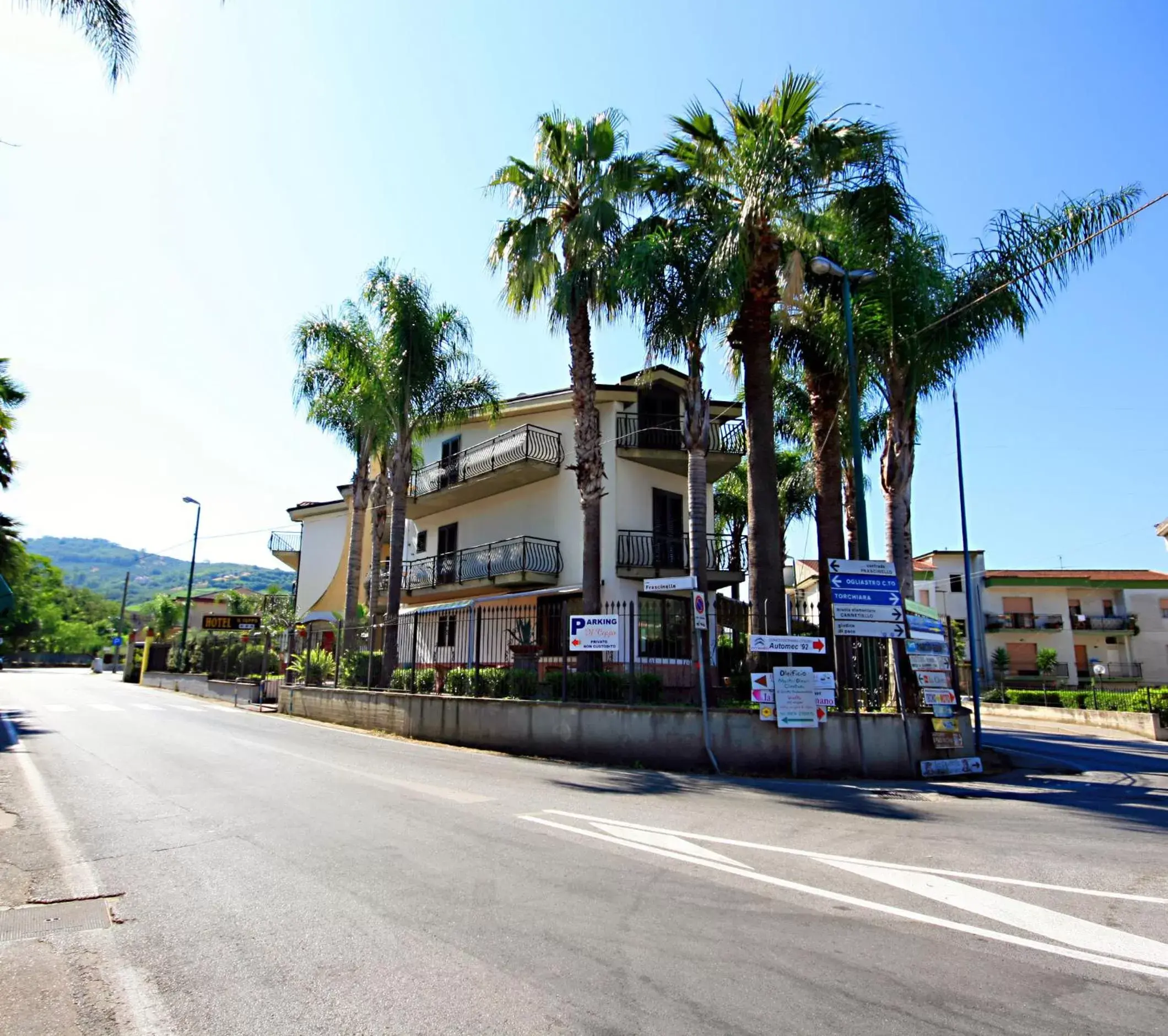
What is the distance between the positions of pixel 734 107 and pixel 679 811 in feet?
43.3

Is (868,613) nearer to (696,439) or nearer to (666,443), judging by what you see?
(696,439)

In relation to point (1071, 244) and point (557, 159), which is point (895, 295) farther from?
point (557, 159)

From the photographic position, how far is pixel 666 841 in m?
6.65

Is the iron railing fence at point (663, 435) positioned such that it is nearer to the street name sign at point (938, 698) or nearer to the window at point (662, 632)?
the window at point (662, 632)

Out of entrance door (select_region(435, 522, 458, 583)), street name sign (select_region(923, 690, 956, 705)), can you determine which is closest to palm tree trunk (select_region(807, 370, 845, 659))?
street name sign (select_region(923, 690, 956, 705))

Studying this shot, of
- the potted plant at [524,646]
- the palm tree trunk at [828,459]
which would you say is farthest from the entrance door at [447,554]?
the palm tree trunk at [828,459]

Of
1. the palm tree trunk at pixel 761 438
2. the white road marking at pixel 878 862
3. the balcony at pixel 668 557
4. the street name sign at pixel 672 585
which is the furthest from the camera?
the balcony at pixel 668 557

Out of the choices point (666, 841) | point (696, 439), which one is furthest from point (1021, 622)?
point (666, 841)

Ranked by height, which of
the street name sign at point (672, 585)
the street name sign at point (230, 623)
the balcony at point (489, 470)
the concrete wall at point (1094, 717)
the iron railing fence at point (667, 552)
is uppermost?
the balcony at point (489, 470)

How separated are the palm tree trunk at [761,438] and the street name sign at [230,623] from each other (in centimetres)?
3028

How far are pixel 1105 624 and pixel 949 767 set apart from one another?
153 feet

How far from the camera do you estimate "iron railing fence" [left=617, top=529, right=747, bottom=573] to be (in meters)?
23.0

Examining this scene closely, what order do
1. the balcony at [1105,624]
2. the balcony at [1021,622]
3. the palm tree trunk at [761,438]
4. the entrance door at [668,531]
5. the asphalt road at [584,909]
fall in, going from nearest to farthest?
1. the asphalt road at [584,909]
2. the palm tree trunk at [761,438]
3. the entrance door at [668,531]
4. the balcony at [1105,624]
5. the balcony at [1021,622]

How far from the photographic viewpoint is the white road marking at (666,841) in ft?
20.0
